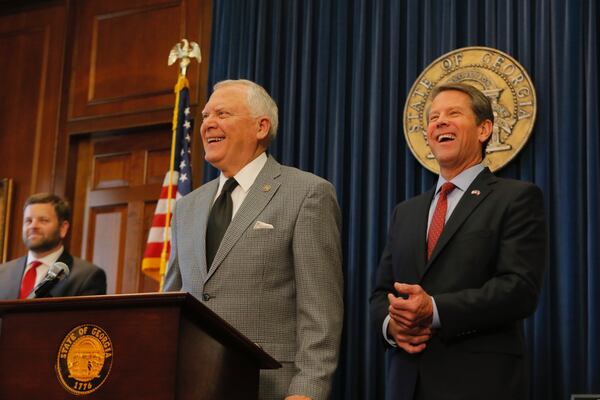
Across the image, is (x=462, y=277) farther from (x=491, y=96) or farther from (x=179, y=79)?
(x=179, y=79)

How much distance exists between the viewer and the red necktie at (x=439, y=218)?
3145mm

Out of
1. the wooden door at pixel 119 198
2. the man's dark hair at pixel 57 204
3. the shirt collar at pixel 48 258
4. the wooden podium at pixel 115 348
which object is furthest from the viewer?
the wooden door at pixel 119 198

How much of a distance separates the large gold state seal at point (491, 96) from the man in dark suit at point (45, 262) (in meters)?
1.91

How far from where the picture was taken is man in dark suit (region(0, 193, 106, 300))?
4.82 metres

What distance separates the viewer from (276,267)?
9.30 feet

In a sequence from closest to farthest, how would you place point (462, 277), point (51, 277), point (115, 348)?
point (115, 348) → point (51, 277) → point (462, 277)

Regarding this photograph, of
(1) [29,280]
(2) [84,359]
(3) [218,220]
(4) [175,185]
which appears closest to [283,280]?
(3) [218,220]

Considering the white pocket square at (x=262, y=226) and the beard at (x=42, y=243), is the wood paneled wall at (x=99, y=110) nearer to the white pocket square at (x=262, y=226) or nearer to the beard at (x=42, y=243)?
the beard at (x=42, y=243)

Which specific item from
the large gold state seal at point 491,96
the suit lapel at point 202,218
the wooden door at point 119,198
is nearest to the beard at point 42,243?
the wooden door at point 119,198

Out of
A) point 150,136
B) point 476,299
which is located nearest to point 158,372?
point 476,299

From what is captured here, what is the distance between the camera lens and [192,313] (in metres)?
2.20

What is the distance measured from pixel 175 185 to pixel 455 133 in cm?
269

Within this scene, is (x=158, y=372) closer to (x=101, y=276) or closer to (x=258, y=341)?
(x=258, y=341)

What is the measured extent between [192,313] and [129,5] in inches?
190
